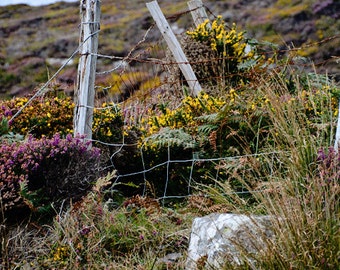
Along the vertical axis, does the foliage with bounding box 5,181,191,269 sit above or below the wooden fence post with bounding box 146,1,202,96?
below

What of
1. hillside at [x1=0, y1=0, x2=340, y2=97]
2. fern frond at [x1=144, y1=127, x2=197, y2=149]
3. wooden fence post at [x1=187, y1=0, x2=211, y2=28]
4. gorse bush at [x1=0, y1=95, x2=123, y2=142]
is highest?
wooden fence post at [x1=187, y1=0, x2=211, y2=28]

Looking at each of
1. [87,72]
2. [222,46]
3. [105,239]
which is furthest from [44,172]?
[222,46]

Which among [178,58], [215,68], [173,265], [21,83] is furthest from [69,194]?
[21,83]

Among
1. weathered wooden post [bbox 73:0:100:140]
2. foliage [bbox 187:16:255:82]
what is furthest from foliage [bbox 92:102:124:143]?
foliage [bbox 187:16:255:82]

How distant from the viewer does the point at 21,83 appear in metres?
26.2

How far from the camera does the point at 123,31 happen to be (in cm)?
3309

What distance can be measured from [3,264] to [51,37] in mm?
30564

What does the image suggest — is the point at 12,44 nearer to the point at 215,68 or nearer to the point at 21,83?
the point at 21,83

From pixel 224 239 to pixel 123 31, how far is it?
97.7 feet

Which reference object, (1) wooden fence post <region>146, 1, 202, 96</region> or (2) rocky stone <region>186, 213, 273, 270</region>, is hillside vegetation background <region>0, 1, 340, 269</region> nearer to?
(2) rocky stone <region>186, 213, 273, 270</region>

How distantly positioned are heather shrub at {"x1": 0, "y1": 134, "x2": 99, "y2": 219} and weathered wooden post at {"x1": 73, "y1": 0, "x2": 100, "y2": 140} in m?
0.54

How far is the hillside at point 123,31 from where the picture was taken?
26094 mm

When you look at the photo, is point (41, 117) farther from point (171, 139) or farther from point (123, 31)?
point (123, 31)

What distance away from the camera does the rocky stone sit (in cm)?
373
